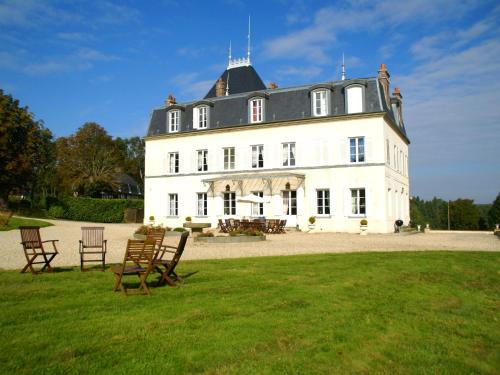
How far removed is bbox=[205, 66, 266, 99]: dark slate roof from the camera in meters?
35.5

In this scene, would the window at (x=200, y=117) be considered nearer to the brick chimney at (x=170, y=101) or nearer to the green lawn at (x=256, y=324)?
the brick chimney at (x=170, y=101)

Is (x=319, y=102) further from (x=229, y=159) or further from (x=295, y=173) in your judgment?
(x=229, y=159)

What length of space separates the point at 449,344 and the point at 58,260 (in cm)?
885

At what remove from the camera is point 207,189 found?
2825 cm

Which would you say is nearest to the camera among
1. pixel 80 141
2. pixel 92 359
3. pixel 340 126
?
pixel 92 359

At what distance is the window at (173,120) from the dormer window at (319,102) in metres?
9.46

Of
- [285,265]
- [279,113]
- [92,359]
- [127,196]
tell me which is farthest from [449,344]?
[127,196]

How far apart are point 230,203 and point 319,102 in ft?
26.3

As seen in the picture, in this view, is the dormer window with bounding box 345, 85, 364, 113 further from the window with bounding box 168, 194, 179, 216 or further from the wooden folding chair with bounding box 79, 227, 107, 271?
the wooden folding chair with bounding box 79, 227, 107, 271

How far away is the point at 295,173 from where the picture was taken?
25281 mm

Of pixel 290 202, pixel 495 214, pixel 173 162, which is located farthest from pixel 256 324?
pixel 495 214

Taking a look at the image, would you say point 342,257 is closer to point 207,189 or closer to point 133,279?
point 133,279

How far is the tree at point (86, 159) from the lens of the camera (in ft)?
151

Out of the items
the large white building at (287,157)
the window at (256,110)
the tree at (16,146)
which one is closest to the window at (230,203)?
the large white building at (287,157)
